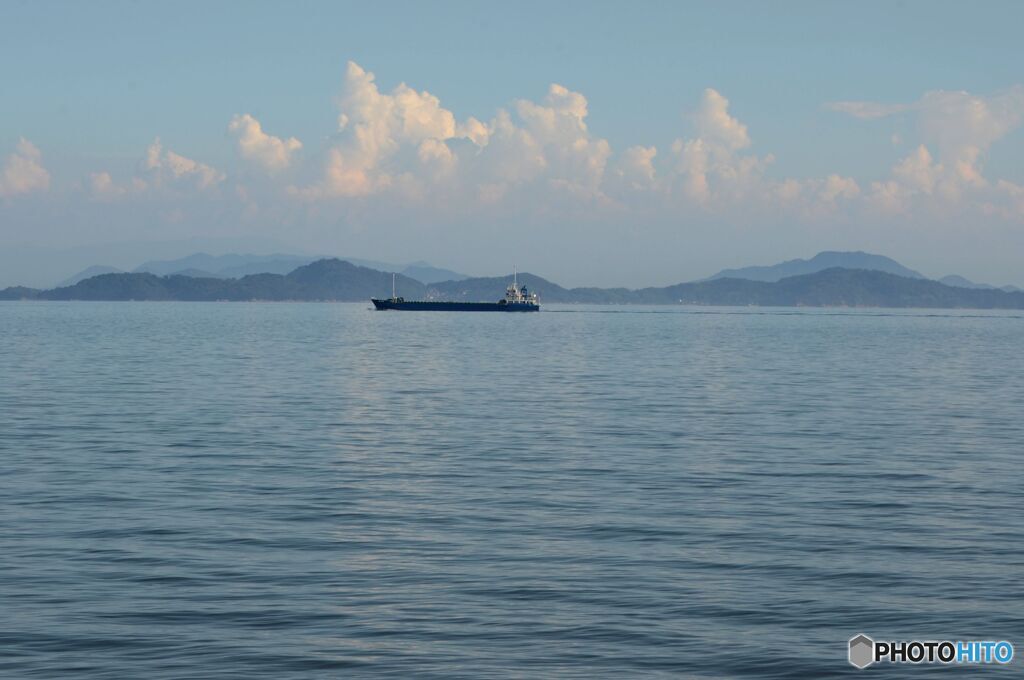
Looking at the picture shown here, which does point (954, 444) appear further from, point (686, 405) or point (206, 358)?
point (206, 358)

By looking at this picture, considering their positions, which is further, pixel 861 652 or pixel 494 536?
pixel 494 536

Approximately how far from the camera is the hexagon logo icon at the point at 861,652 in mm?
17891

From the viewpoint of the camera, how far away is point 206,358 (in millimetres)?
107062

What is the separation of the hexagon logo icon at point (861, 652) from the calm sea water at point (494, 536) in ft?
0.93

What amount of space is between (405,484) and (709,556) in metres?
12.5

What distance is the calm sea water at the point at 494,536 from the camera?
18562 mm

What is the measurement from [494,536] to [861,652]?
A: 10.5 meters

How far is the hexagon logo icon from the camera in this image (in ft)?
58.7

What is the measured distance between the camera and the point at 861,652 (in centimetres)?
1809

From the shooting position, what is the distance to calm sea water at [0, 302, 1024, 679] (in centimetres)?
1856

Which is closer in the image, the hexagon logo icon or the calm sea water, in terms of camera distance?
the hexagon logo icon

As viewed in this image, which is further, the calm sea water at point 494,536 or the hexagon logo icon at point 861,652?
the calm sea water at point 494,536

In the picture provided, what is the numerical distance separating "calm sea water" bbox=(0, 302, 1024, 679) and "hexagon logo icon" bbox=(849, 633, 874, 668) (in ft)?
0.93

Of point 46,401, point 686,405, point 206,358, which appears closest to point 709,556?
point 686,405
